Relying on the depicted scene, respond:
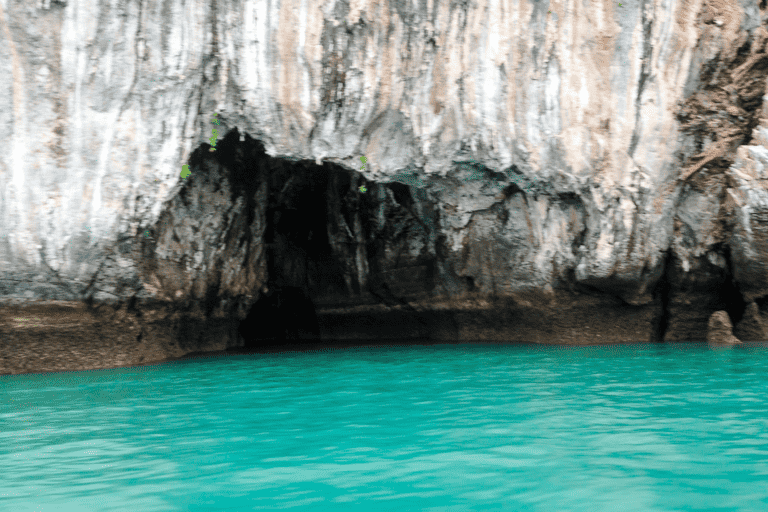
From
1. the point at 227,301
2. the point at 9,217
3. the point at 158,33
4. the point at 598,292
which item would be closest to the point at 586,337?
the point at 598,292

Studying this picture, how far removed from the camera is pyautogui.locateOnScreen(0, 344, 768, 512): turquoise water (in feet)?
13.0

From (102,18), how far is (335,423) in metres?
7.48

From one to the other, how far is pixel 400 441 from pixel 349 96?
7510mm

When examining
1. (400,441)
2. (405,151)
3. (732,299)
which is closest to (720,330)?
(732,299)

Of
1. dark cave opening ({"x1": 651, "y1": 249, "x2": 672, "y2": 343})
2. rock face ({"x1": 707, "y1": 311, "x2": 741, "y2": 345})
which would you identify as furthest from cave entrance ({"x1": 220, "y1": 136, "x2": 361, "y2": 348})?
rock face ({"x1": 707, "y1": 311, "x2": 741, "y2": 345})

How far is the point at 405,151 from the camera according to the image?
474 inches

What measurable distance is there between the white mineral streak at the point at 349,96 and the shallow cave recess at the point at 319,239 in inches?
96.9

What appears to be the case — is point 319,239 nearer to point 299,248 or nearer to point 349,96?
point 299,248

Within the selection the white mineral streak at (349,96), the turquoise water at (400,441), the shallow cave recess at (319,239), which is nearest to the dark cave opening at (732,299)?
the white mineral streak at (349,96)

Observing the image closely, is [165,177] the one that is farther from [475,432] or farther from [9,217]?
[475,432]

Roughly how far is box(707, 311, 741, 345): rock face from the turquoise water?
2.58 meters

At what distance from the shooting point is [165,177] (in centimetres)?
1078

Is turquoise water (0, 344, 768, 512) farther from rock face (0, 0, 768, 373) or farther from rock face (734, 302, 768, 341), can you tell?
rock face (734, 302, 768, 341)

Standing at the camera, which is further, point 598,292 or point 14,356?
point 598,292
